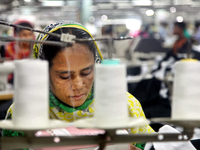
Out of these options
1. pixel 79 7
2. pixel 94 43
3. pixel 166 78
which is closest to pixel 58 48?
pixel 94 43

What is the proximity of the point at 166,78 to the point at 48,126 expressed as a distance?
2.91 meters

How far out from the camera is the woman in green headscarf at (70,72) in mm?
1108

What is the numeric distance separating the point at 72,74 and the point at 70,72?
0.03 ft

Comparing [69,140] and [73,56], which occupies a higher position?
[73,56]

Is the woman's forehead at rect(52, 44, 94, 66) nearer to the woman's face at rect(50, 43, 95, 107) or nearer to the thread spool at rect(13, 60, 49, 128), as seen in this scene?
the woman's face at rect(50, 43, 95, 107)

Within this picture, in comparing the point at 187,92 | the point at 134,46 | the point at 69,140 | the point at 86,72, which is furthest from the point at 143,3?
the point at 69,140

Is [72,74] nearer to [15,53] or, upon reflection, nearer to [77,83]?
[77,83]

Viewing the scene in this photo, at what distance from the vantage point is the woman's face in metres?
1.11

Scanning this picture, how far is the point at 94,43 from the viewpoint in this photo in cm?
118

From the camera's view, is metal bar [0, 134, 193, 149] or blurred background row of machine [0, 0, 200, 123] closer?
metal bar [0, 134, 193, 149]

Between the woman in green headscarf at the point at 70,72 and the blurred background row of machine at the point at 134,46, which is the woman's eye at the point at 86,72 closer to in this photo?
the woman in green headscarf at the point at 70,72

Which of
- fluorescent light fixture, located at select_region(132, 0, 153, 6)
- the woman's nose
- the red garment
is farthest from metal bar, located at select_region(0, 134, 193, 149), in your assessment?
fluorescent light fixture, located at select_region(132, 0, 153, 6)

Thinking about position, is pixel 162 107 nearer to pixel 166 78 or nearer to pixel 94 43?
pixel 166 78

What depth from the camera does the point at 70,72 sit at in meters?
1.11
